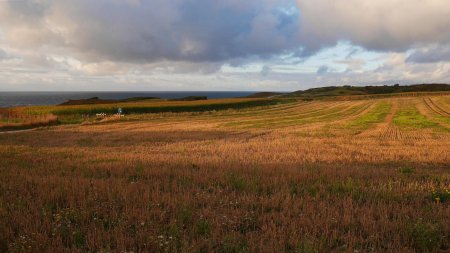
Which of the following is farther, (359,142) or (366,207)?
(359,142)

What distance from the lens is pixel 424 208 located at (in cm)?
782

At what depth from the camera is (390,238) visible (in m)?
6.16

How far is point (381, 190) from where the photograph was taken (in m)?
9.12

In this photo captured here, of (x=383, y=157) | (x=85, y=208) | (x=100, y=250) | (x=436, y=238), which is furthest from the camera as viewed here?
(x=383, y=157)

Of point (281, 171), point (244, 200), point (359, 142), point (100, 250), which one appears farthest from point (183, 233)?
point (359, 142)

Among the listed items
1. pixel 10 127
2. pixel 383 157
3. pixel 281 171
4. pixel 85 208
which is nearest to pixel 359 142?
pixel 383 157

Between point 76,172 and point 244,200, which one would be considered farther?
point 76,172

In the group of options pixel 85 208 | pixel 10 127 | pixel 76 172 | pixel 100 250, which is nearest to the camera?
pixel 100 250

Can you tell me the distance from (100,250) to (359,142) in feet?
65.3

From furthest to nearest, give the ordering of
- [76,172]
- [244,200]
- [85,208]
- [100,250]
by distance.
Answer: [76,172] → [244,200] → [85,208] → [100,250]

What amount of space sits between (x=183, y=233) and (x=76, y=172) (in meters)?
6.76

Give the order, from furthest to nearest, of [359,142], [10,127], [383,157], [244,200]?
[10,127], [359,142], [383,157], [244,200]

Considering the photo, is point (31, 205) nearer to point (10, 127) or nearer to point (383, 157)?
point (383, 157)

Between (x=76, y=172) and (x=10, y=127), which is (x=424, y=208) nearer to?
(x=76, y=172)
